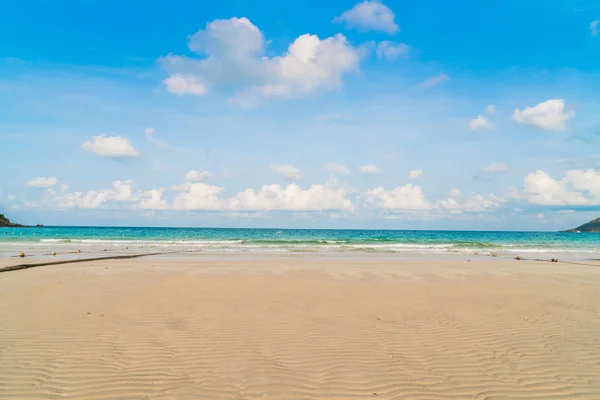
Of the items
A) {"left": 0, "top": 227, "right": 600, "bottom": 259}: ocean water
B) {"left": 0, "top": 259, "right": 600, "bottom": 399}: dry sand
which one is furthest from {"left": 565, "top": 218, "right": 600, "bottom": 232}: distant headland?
{"left": 0, "top": 259, "right": 600, "bottom": 399}: dry sand

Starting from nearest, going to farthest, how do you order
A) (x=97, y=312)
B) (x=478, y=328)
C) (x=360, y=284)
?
(x=478, y=328) → (x=97, y=312) → (x=360, y=284)

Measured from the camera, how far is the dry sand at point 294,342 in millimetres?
5141

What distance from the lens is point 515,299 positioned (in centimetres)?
1121

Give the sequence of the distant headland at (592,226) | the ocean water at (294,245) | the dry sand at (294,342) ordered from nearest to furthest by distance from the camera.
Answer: the dry sand at (294,342) → the ocean water at (294,245) → the distant headland at (592,226)

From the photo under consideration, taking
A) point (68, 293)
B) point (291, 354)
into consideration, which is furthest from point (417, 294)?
point (68, 293)

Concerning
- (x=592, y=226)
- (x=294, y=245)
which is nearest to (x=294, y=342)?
(x=294, y=245)

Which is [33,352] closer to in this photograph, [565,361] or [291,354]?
[291,354]

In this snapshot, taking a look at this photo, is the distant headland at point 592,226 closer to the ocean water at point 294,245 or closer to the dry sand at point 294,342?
the ocean water at point 294,245

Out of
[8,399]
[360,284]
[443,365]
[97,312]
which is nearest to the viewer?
[8,399]

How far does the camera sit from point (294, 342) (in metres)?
6.86

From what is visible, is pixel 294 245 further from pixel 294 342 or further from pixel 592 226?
pixel 592 226

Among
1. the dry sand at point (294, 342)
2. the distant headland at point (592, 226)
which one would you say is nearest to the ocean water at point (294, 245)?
the dry sand at point (294, 342)

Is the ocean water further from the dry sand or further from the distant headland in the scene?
the distant headland

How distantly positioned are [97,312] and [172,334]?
9.49ft
